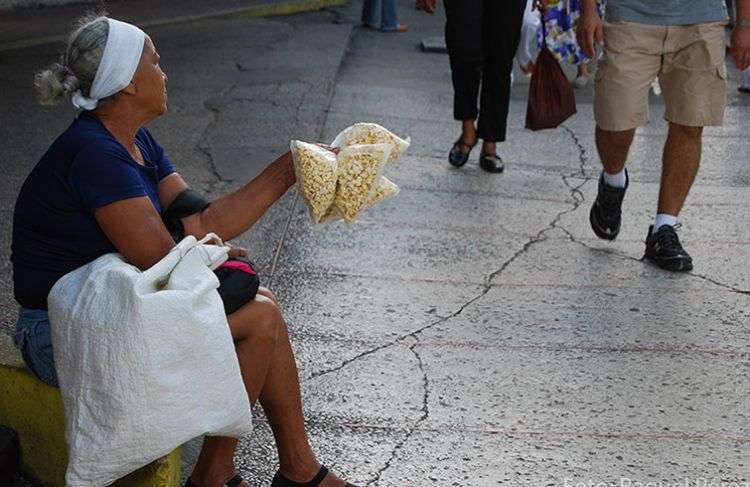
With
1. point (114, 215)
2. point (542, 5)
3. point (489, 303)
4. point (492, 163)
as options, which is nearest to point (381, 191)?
point (114, 215)

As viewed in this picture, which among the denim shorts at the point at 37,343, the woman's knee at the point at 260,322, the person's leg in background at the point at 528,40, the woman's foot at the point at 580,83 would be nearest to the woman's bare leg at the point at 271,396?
the woman's knee at the point at 260,322

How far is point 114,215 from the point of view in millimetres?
3211

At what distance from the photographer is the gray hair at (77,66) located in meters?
A: 3.32

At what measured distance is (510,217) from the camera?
646 centimetres

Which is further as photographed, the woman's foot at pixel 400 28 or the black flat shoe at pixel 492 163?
the woman's foot at pixel 400 28

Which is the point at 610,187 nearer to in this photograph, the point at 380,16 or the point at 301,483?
A: the point at 301,483

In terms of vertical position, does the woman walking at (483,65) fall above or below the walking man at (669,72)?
below

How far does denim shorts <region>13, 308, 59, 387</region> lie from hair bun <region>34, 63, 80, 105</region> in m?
0.57

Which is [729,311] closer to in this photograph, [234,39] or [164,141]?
[164,141]

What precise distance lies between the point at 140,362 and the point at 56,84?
820 millimetres

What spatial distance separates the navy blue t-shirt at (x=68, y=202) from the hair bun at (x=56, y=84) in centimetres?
9

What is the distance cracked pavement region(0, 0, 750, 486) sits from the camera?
385 centimetres

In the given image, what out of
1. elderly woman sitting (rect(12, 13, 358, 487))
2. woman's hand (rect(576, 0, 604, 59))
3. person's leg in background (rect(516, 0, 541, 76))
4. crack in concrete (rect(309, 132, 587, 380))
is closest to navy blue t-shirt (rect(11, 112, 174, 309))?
elderly woman sitting (rect(12, 13, 358, 487))

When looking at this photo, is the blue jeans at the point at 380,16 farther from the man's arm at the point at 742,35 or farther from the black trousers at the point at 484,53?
the man's arm at the point at 742,35
